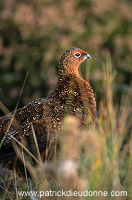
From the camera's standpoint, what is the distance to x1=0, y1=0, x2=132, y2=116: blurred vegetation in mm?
7859

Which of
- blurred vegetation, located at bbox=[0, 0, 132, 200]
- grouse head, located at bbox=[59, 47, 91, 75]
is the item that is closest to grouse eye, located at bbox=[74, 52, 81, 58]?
grouse head, located at bbox=[59, 47, 91, 75]

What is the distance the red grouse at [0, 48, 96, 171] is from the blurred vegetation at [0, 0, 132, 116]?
250 cm

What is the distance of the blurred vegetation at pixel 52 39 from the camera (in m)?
7.86

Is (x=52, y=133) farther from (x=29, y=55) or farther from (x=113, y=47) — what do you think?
(x=113, y=47)

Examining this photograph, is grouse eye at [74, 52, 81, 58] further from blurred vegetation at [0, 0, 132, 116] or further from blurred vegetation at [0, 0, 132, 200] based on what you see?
blurred vegetation at [0, 0, 132, 116]

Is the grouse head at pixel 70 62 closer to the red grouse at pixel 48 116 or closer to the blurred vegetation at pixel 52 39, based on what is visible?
the red grouse at pixel 48 116

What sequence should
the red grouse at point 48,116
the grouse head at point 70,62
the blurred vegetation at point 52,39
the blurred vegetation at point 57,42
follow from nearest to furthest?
the red grouse at point 48,116 → the grouse head at point 70,62 → the blurred vegetation at point 57,42 → the blurred vegetation at point 52,39

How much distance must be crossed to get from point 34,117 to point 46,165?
556 millimetres

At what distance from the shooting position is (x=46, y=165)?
369 cm

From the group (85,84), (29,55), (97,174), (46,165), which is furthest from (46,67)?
(97,174)

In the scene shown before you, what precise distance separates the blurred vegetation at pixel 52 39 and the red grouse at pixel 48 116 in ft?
8.21

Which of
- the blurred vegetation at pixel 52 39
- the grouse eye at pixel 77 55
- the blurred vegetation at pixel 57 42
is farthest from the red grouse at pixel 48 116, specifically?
the blurred vegetation at pixel 52 39

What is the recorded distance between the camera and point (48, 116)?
4.07 meters

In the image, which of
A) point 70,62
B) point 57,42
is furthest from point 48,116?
point 57,42
